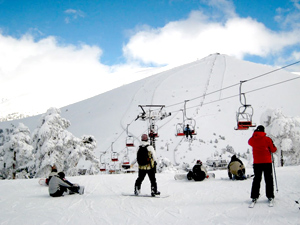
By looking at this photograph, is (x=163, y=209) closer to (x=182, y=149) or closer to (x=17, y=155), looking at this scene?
(x=17, y=155)

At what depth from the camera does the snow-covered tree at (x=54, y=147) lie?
987 inches

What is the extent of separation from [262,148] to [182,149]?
34757 millimetres

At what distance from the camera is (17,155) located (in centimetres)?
2672

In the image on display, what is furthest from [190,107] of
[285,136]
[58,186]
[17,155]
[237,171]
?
[58,186]

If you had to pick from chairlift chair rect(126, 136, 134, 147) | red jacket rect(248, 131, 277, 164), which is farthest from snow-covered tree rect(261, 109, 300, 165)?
red jacket rect(248, 131, 277, 164)

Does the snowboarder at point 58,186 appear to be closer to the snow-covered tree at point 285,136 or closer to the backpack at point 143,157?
the backpack at point 143,157

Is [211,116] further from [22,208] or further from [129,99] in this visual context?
[22,208]

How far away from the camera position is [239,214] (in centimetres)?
576

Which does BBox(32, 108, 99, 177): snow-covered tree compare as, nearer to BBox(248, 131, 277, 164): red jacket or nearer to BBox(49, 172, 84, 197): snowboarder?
BBox(49, 172, 84, 197): snowboarder

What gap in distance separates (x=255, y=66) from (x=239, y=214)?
8124cm

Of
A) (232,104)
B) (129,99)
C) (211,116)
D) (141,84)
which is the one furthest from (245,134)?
(141,84)

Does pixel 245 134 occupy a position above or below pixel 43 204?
above

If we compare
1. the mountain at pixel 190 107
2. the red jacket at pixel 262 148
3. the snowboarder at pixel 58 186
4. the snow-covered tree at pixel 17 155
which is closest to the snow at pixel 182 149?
the mountain at pixel 190 107

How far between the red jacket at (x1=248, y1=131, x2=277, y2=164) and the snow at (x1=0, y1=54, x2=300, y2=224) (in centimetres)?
99
